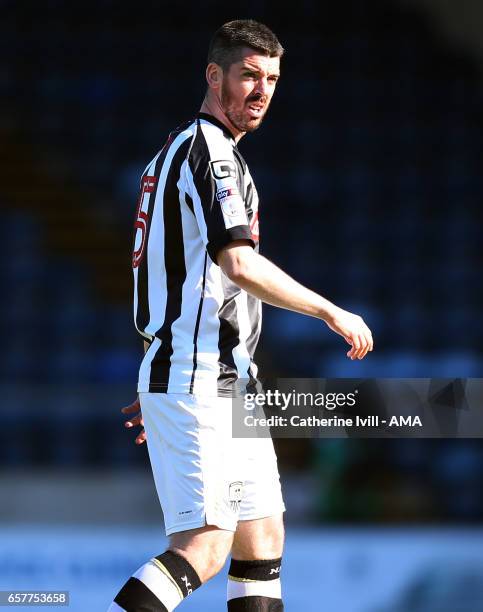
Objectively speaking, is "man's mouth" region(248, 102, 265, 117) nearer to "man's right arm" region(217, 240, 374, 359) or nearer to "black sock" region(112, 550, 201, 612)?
"man's right arm" region(217, 240, 374, 359)

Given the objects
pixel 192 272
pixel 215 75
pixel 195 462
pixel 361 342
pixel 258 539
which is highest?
pixel 215 75

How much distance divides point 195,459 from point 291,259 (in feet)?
16.2

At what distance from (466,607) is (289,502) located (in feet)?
3.96

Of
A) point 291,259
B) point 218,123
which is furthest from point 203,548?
point 291,259

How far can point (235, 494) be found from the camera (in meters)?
2.57

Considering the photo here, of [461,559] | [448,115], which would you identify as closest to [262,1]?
[448,115]

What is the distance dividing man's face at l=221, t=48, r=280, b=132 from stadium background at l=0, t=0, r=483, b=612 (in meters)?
2.62

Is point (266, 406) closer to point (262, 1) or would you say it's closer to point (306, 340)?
point (306, 340)

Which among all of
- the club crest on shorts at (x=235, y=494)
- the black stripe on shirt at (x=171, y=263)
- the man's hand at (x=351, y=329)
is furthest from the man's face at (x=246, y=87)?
the club crest on shorts at (x=235, y=494)

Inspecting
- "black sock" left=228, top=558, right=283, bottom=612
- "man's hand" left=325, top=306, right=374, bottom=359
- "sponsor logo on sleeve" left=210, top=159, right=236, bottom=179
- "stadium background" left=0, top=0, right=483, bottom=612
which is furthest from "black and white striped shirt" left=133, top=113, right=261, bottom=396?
"stadium background" left=0, top=0, right=483, bottom=612

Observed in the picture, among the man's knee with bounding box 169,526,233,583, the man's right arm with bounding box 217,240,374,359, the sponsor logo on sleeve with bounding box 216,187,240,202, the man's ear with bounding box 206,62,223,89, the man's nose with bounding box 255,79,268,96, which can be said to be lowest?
the man's knee with bounding box 169,526,233,583

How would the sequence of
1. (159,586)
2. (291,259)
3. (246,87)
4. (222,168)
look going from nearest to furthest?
(159,586) → (222,168) → (246,87) → (291,259)

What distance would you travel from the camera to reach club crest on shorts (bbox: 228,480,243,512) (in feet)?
8.40

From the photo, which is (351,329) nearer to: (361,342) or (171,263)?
(361,342)
